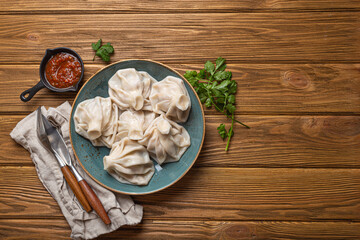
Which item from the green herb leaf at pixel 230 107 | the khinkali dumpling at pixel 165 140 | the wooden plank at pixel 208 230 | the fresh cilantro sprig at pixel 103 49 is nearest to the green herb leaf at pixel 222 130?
the green herb leaf at pixel 230 107

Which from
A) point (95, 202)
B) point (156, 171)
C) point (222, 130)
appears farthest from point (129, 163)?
point (222, 130)

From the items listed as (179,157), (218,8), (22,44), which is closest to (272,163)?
(179,157)

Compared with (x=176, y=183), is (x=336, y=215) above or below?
below

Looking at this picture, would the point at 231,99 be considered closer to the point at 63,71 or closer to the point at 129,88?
the point at 129,88

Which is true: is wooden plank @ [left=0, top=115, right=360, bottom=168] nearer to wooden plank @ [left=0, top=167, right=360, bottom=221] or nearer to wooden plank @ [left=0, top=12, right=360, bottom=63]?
wooden plank @ [left=0, top=167, right=360, bottom=221]

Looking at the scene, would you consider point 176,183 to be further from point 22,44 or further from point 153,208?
point 22,44

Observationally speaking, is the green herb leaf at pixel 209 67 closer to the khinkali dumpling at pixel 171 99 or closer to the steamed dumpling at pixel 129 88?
the khinkali dumpling at pixel 171 99

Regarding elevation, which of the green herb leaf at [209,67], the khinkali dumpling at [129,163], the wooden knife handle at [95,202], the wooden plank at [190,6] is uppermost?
the wooden plank at [190,6]

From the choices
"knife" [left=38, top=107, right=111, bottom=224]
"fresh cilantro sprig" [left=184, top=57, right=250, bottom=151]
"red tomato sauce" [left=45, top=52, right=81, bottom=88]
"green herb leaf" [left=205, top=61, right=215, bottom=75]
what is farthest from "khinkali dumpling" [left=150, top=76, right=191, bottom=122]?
"knife" [left=38, top=107, right=111, bottom=224]

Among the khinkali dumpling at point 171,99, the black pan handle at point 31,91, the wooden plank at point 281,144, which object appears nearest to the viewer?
the khinkali dumpling at point 171,99
